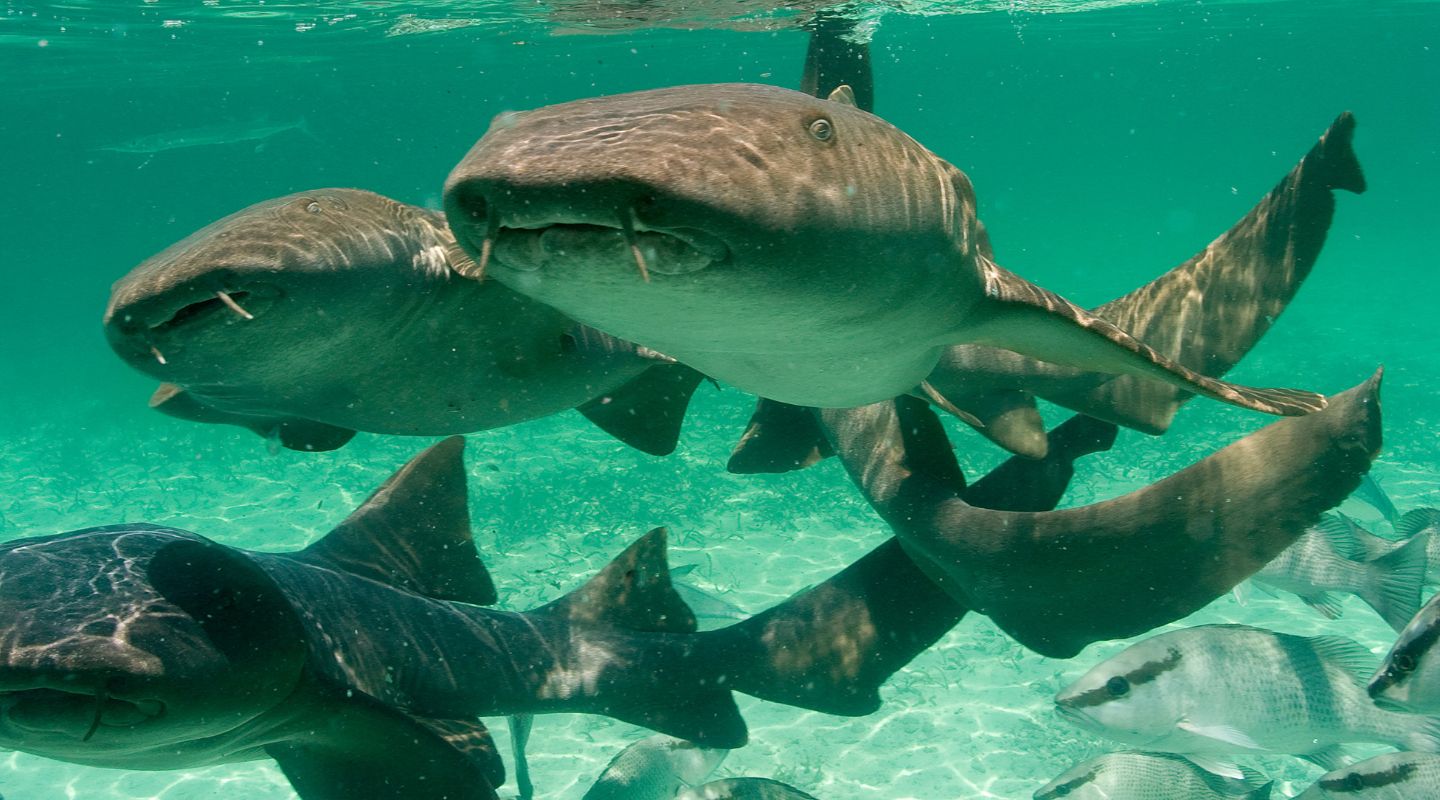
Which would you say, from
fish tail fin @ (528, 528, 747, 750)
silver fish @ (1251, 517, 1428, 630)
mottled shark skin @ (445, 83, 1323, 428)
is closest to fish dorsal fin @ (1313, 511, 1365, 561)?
silver fish @ (1251, 517, 1428, 630)

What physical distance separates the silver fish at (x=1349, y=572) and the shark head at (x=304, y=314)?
6.19 meters

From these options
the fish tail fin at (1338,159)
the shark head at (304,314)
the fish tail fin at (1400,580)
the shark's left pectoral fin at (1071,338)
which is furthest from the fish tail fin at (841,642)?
the fish tail fin at (1400,580)

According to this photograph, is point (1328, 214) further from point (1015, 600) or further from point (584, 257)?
point (584, 257)

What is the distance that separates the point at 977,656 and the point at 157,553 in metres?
9.13

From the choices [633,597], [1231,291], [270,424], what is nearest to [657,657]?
[633,597]

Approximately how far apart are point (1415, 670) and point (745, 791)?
3760 millimetres

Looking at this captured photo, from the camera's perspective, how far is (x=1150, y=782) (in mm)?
5578

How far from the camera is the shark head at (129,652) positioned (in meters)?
2.87

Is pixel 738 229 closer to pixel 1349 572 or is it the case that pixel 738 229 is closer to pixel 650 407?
pixel 650 407

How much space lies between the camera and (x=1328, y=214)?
223 inches

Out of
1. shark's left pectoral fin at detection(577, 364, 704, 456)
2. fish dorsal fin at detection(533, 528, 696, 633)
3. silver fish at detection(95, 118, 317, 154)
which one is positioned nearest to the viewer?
fish dorsal fin at detection(533, 528, 696, 633)

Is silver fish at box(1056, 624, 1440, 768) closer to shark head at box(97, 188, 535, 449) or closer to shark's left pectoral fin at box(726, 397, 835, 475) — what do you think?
shark's left pectoral fin at box(726, 397, 835, 475)

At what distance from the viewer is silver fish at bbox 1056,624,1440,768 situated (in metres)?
5.59

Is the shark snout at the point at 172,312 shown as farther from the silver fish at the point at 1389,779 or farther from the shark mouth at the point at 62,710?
the silver fish at the point at 1389,779
